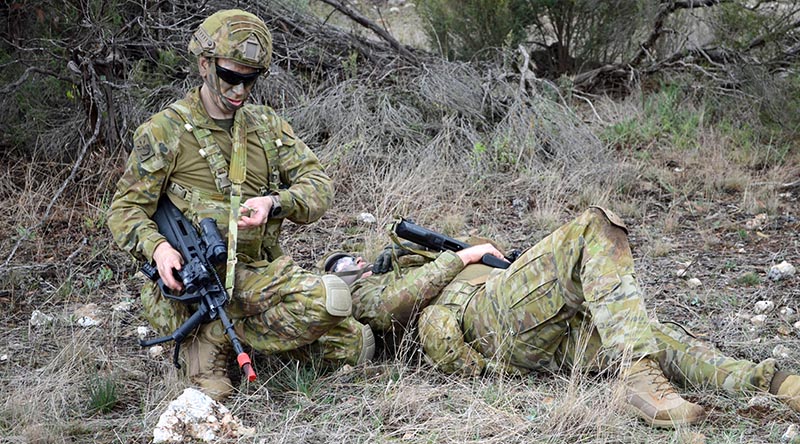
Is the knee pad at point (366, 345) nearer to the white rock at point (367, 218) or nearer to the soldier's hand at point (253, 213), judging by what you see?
the soldier's hand at point (253, 213)

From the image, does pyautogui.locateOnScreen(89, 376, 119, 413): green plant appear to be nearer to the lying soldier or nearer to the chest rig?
the chest rig

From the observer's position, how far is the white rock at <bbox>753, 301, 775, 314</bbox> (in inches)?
175

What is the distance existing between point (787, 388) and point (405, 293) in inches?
61.1

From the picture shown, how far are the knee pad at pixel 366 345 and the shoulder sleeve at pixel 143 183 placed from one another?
0.98 metres

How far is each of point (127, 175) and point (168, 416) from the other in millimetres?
1060

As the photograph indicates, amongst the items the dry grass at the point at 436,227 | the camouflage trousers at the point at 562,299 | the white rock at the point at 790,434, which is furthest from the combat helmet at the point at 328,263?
the white rock at the point at 790,434

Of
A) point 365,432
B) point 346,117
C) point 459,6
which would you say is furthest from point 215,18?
point 459,6

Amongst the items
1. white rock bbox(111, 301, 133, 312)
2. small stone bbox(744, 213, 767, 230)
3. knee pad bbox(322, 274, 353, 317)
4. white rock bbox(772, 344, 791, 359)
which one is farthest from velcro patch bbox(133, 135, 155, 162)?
small stone bbox(744, 213, 767, 230)

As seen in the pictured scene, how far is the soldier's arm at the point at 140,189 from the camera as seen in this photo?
145 inches

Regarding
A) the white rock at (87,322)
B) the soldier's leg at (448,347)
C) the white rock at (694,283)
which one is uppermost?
the white rock at (694,283)

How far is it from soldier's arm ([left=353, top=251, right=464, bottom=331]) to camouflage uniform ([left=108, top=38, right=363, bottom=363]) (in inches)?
5.9

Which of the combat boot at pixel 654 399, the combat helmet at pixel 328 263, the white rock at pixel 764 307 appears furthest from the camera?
the white rock at pixel 764 307

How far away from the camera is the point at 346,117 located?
22.5 feet

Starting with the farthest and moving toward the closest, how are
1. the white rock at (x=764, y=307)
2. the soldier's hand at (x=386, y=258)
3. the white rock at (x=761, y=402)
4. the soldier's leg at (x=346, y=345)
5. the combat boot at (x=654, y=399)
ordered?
the white rock at (x=764, y=307) → the soldier's hand at (x=386, y=258) → the soldier's leg at (x=346, y=345) → the white rock at (x=761, y=402) → the combat boot at (x=654, y=399)
